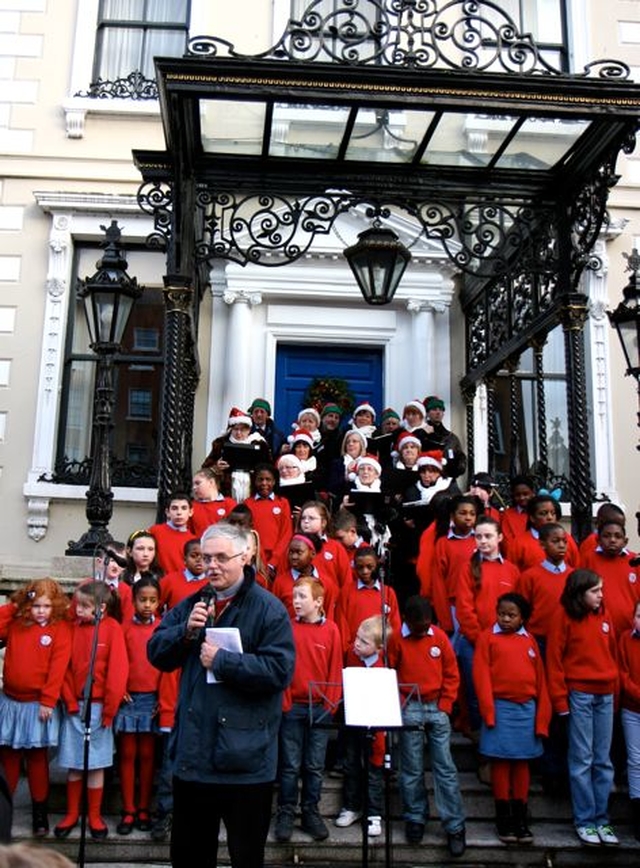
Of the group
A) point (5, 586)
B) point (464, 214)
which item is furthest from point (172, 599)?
point (464, 214)

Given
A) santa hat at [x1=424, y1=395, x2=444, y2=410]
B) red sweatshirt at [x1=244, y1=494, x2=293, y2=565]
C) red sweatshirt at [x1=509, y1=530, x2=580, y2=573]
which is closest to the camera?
red sweatshirt at [x1=509, y1=530, x2=580, y2=573]

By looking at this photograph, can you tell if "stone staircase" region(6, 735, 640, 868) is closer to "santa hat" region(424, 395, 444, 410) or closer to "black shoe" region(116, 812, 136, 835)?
"black shoe" region(116, 812, 136, 835)

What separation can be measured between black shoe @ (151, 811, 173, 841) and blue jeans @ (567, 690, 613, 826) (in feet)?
8.71

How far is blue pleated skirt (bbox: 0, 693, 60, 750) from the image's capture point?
19.8ft

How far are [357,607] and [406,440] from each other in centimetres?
239

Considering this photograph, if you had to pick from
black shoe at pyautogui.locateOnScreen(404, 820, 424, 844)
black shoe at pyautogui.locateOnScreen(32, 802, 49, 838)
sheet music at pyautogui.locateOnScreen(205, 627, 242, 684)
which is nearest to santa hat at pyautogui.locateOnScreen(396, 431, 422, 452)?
black shoe at pyautogui.locateOnScreen(404, 820, 424, 844)

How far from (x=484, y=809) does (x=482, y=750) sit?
0.53m

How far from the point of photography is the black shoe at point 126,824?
588cm

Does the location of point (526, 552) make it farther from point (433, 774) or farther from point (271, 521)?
point (433, 774)

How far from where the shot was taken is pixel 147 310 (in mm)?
11789

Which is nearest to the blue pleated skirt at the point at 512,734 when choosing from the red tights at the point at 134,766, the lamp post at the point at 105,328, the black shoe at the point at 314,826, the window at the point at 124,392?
the black shoe at the point at 314,826

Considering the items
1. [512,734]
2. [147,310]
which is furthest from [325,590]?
Result: [147,310]

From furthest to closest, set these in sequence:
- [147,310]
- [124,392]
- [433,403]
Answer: [147,310] → [124,392] → [433,403]

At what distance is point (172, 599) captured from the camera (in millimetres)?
6836
